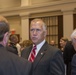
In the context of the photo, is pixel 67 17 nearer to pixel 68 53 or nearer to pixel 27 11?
pixel 27 11

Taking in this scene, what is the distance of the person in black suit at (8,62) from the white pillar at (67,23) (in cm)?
853

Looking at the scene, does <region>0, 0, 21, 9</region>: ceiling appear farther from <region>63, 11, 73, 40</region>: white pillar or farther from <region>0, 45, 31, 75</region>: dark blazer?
<region>0, 45, 31, 75</region>: dark blazer

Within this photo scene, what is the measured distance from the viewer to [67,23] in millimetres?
10391

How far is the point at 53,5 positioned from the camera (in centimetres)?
1085

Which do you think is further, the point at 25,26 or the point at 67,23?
the point at 25,26

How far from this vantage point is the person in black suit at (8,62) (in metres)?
1.80

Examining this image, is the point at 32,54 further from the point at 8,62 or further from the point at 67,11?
the point at 67,11

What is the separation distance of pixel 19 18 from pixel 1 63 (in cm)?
1068

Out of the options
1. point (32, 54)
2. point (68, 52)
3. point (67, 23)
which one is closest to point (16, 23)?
point (67, 23)

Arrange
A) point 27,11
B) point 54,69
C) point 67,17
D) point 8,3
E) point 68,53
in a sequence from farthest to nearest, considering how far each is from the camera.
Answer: point 8,3, point 27,11, point 67,17, point 68,53, point 54,69

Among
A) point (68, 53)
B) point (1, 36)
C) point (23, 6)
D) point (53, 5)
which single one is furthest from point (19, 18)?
point (1, 36)

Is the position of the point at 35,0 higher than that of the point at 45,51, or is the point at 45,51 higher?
the point at 35,0

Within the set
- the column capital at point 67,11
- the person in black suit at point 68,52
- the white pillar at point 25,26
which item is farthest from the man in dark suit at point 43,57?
the white pillar at point 25,26

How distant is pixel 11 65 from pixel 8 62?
33 millimetres
